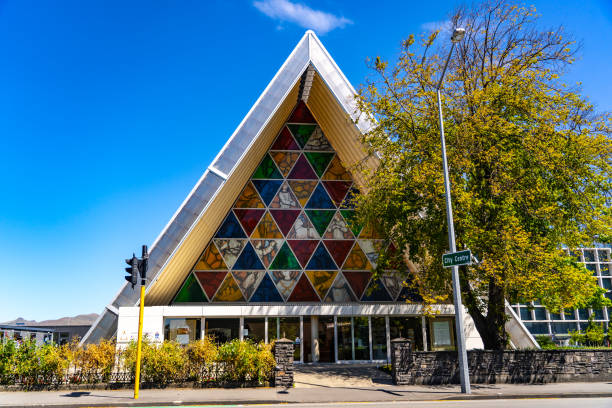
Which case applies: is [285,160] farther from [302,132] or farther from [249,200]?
[249,200]

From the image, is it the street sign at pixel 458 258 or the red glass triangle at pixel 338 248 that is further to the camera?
the red glass triangle at pixel 338 248

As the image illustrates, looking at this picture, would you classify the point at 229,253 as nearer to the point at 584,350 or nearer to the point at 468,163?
the point at 468,163

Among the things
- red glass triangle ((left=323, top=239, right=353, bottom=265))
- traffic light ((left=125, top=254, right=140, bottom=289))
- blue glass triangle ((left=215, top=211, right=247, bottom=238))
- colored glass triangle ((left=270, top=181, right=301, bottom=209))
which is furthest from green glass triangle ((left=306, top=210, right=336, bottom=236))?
Result: traffic light ((left=125, top=254, right=140, bottom=289))

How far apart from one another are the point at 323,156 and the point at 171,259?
371 inches

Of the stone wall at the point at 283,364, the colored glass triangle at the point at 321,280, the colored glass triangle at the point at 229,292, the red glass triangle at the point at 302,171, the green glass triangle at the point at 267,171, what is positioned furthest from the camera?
the red glass triangle at the point at 302,171

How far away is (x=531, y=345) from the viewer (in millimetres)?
17891

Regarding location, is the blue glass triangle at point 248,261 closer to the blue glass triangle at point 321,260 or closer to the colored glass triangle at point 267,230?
the colored glass triangle at point 267,230

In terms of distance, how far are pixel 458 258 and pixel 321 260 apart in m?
10.5

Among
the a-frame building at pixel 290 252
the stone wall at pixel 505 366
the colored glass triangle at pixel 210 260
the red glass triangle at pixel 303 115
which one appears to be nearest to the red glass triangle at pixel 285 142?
the a-frame building at pixel 290 252

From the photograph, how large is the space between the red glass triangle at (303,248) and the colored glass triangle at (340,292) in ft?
5.62

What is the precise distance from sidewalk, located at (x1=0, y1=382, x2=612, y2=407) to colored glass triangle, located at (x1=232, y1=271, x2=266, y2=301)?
26.1 ft

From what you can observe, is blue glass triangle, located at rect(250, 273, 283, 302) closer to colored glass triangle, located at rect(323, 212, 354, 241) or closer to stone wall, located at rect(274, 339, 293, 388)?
colored glass triangle, located at rect(323, 212, 354, 241)

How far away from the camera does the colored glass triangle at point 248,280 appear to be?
67.2 feet

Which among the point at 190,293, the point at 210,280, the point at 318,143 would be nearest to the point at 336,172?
the point at 318,143
